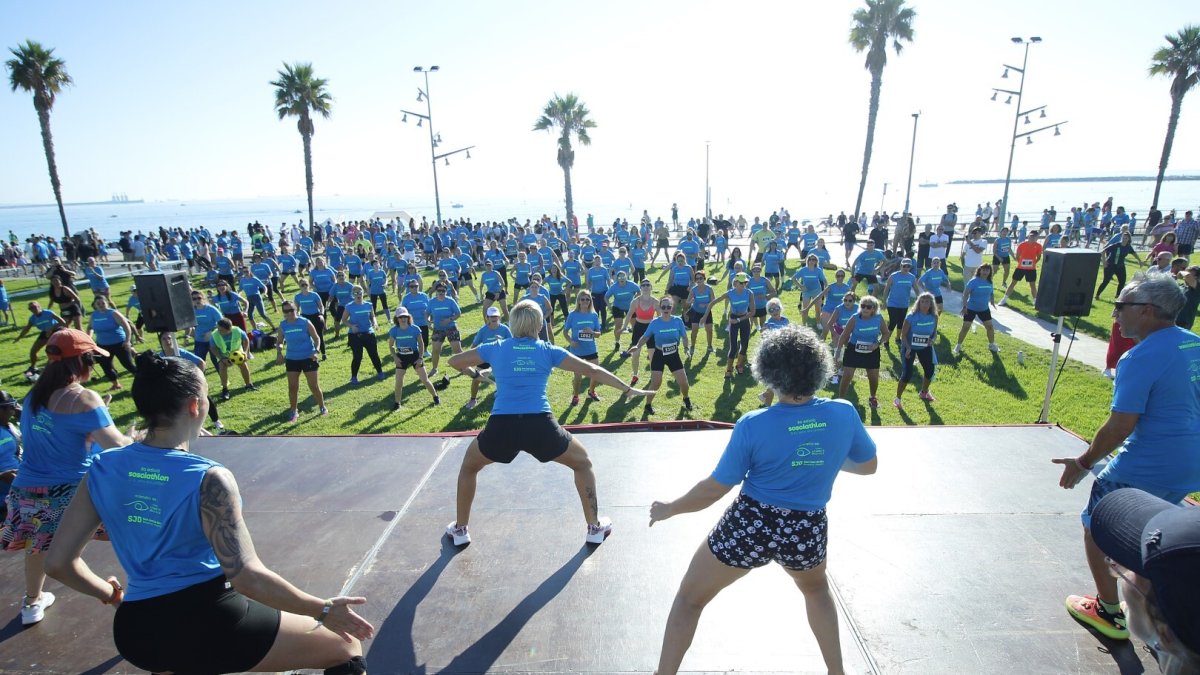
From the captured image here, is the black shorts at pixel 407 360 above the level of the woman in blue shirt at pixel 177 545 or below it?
below

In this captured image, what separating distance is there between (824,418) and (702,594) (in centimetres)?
Answer: 99

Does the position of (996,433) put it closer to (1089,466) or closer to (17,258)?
(1089,466)

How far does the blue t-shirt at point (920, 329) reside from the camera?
812cm

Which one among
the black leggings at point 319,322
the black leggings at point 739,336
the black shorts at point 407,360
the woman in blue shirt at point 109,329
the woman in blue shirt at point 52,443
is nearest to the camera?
the woman in blue shirt at point 52,443

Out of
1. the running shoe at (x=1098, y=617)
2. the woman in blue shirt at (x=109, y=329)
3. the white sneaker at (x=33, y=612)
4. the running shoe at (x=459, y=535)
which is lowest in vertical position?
the white sneaker at (x=33, y=612)

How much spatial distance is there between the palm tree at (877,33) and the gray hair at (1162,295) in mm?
26281

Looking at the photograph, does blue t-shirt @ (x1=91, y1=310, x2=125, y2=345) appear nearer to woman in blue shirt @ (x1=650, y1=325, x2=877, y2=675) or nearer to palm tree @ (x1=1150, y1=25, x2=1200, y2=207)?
woman in blue shirt @ (x1=650, y1=325, x2=877, y2=675)

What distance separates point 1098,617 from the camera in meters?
3.20

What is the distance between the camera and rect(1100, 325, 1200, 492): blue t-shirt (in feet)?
9.32

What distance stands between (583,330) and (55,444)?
585cm

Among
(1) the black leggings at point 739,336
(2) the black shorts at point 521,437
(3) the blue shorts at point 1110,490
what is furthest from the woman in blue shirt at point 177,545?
(1) the black leggings at point 739,336

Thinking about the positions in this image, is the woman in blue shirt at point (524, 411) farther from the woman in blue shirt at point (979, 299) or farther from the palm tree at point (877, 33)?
the palm tree at point (877, 33)

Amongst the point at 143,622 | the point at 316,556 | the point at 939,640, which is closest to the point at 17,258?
the point at 316,556

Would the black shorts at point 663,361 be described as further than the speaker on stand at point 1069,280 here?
Yes
